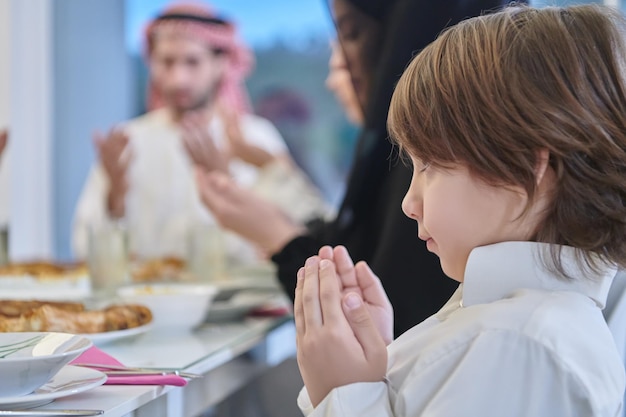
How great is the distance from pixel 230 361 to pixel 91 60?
8.02 feet

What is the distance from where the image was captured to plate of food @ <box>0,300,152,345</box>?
0.96 meters

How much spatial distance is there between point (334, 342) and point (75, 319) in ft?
1.40

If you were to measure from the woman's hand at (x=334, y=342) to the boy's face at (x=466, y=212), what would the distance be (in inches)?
3.9

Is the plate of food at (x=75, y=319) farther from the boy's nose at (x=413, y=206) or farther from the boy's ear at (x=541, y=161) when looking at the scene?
the boy's ear at (x=541, y=161)

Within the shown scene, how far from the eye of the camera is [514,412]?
636 millimetres

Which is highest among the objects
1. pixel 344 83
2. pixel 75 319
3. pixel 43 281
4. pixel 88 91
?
pixel 344 83

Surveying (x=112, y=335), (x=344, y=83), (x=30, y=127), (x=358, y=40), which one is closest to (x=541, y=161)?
(x=112, y=335)

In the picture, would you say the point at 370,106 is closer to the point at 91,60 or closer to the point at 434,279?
the point at 434,279

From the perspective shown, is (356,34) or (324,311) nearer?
(324,311)

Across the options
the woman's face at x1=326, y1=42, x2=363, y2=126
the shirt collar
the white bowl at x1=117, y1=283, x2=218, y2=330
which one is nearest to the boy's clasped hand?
the shirt collar

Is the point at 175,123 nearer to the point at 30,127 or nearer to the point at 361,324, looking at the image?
the point at 30,127

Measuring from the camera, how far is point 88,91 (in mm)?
3281

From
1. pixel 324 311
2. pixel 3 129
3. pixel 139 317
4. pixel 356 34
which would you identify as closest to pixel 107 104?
pixel 3 129

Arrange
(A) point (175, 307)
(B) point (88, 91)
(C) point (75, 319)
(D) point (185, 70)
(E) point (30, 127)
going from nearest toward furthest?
1. (C) point (75, 319)
2. (A) point (175, 307)
3. (E) point (30, 127)
4. (B) point (88, 91)
5. (D) point (185, 70)
